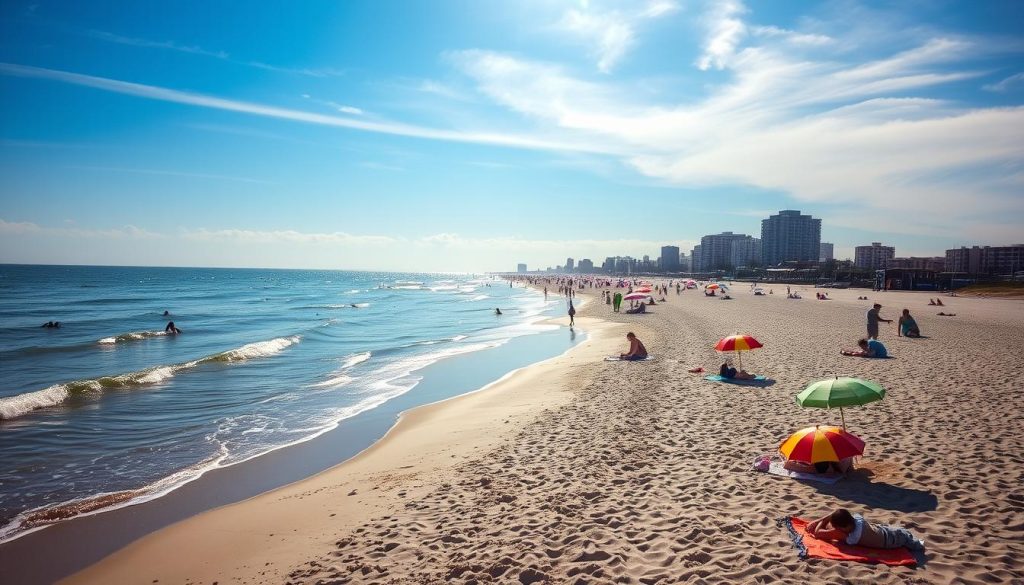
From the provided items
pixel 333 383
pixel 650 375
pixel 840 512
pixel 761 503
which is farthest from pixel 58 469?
pixel 650 375

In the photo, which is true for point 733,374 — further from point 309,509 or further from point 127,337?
point 127,337

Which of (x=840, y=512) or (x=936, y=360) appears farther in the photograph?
(x=936, y=360)

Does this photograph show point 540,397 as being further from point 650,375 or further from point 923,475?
point 923,475

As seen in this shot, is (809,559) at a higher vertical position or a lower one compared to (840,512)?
lower

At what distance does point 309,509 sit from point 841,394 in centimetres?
781

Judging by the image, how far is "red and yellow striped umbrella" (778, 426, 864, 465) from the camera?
21.0ft

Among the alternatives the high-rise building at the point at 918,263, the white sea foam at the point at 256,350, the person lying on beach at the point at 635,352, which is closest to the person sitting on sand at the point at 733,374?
the person lying on beach at the point at 635,352

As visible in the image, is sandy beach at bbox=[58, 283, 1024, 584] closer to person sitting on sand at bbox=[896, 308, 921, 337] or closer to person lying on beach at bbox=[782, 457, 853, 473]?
person lying on beach at bbox=[782, 457, 853, 473]

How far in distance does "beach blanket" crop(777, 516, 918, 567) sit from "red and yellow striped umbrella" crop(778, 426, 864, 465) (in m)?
1.35

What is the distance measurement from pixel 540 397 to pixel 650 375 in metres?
3.52

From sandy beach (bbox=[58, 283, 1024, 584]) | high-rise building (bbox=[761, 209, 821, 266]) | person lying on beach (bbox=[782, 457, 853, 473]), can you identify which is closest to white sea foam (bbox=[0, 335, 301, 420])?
sandy beach (bbox=[58, 283, 1024, 584])

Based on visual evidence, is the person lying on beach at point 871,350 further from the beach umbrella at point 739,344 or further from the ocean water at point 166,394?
the ocean water at point 166,394

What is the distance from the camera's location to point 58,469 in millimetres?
9336

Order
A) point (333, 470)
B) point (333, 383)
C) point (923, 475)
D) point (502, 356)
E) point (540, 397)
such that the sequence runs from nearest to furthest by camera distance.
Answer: point (923, 475) → point (333, 470) → point (540, 397) → point (333, 383) → point (502, 356)
